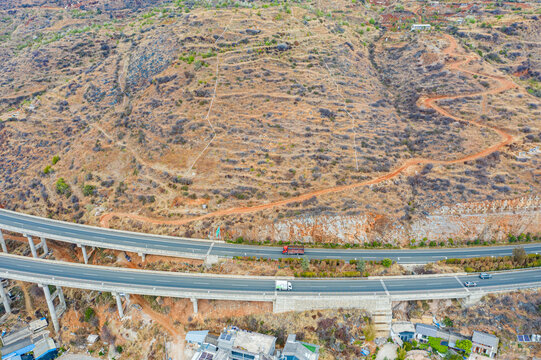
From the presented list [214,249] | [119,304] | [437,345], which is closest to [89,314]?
[119,304]

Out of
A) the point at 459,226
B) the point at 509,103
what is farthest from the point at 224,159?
the point at 509,103

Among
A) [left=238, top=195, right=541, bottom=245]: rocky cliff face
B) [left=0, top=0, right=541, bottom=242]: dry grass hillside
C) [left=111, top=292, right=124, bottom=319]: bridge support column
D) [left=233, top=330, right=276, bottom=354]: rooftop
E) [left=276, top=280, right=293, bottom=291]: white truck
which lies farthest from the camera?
[left=0, top=0, right=541, bottom=242]: dry grass hillside

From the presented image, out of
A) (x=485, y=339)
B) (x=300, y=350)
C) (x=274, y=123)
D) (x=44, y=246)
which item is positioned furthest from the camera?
(x=274, y=123)

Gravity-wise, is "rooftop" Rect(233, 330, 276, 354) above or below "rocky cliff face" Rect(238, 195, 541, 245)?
below

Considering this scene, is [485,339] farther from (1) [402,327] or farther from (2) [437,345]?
(1) [402,327]

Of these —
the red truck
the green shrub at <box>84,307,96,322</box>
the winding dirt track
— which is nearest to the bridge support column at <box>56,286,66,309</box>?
the green shrub at <box>84,307,96,322</box>

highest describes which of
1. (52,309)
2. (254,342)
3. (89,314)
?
(254,342)

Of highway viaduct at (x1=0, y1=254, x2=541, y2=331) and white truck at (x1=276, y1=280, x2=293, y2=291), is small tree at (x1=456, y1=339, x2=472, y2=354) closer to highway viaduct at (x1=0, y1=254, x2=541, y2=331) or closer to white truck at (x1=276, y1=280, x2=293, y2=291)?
highway viaduct at (x1=0, y1=254, x2=541, y2=331)

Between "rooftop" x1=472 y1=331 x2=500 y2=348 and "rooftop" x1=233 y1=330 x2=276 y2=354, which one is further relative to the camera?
"rooftop" x1=472 y1=331 x2=500 y2=348
